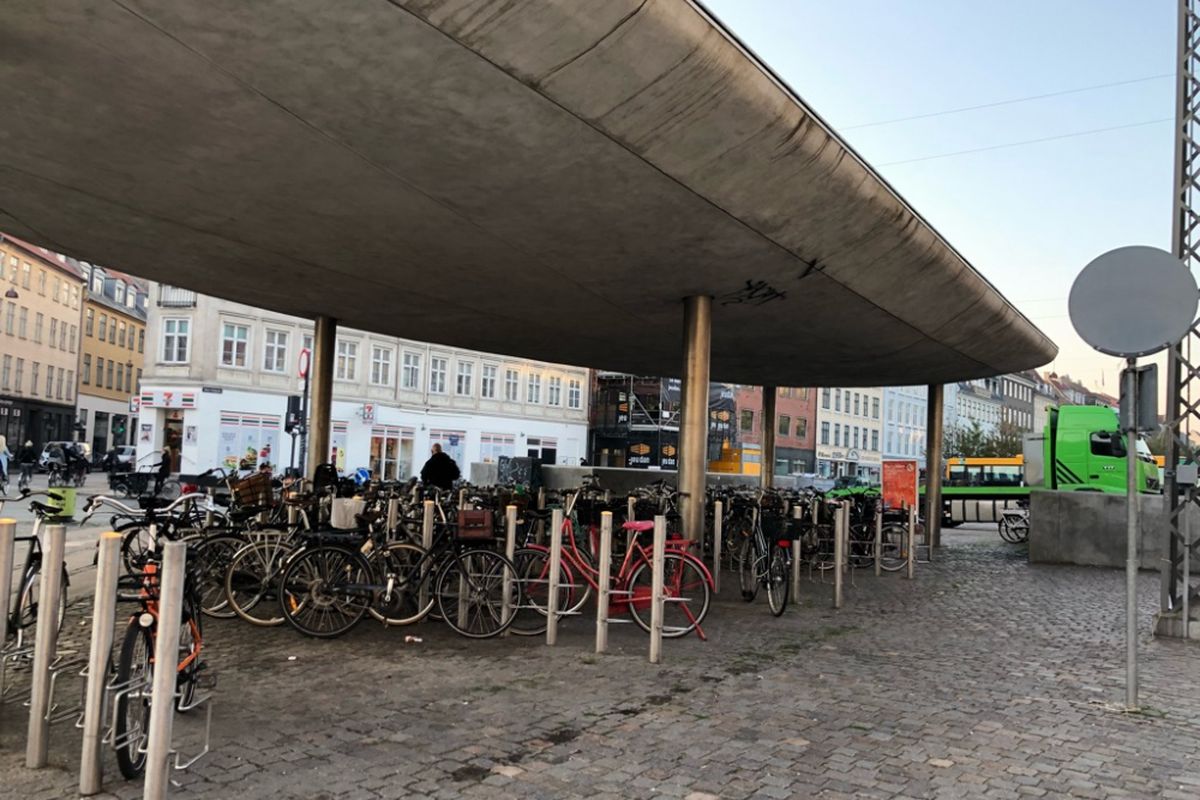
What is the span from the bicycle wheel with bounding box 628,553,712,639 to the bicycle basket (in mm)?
1359

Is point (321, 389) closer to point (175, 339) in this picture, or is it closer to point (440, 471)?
point (440, 471)

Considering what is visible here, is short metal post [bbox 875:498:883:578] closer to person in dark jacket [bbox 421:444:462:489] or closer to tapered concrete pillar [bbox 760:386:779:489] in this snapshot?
person in dark jacket [bbox 421:444:462:489]

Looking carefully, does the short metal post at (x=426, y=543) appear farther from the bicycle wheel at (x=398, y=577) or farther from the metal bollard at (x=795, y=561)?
the metal bollard at (x=795, y=561)

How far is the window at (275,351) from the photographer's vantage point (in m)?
41.2

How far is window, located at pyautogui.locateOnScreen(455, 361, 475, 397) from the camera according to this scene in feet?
162

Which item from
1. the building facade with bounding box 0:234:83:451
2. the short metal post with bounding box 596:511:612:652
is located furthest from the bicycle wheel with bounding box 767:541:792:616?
the building facade with bounding box 0:234:83:451

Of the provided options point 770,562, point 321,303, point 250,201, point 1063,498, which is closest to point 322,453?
point 321,303

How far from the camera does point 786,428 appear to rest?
66750 mm

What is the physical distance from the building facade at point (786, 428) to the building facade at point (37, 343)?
44.4 meters

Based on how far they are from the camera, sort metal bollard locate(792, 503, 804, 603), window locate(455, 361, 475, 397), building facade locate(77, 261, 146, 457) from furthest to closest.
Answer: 1. building facade locate(77, 261, 146, 457)
2. window locate(455, 361, 475, 397)
3. metal bollard locate(792, 503, 804, 603)

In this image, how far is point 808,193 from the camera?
26.2 ft

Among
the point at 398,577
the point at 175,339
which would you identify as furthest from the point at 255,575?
the point at 175,339

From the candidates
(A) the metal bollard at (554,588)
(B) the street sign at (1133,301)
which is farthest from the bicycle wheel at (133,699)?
(B) the street sign at (1133,301)

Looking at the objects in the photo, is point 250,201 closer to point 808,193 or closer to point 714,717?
point 808,193
